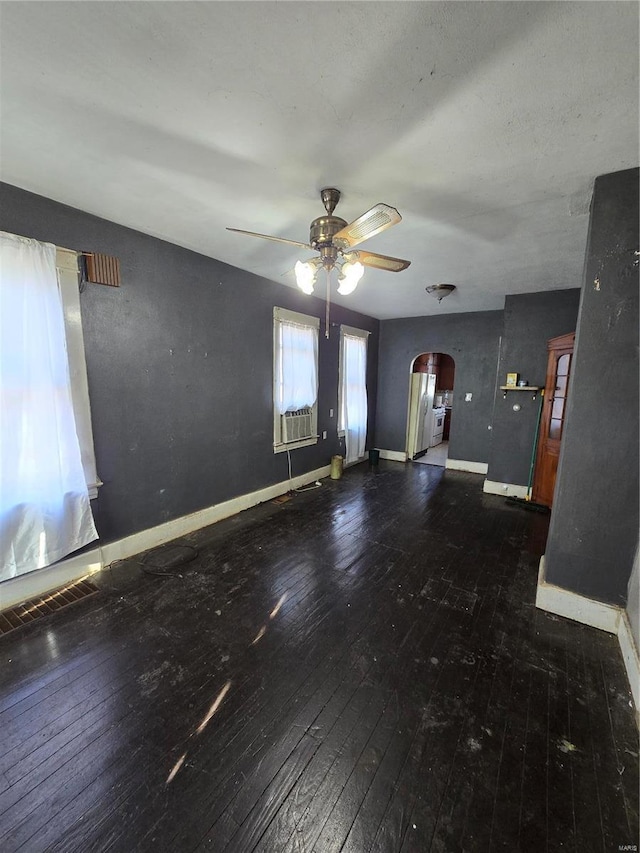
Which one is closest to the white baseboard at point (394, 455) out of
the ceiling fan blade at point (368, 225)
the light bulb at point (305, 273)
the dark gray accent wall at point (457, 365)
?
the dark gray accent wall at point (457, 365)

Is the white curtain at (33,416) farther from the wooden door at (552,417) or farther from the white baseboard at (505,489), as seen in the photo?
the white baseboard at (505,489)

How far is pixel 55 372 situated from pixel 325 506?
2937 mm

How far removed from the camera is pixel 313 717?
5.03 ft

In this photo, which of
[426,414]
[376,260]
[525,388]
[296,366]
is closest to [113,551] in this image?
→ [296,366]

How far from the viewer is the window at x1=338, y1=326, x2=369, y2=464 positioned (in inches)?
211

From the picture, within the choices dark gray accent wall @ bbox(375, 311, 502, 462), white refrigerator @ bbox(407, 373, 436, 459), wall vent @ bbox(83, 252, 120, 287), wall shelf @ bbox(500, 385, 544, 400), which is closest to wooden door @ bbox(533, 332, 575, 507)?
wall shelf @ bbox(500, 385, 544, 400)

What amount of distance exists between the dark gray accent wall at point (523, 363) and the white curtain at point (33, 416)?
4822mm

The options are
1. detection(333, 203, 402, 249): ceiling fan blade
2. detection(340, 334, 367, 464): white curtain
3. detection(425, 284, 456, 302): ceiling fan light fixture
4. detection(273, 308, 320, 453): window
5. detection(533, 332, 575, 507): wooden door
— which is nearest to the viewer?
detection(333, 203, 402, 249): ceiling fan blade

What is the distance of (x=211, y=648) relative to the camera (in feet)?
6.29

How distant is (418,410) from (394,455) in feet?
3.24

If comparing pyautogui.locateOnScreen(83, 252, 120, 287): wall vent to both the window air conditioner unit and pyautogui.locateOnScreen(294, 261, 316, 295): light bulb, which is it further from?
the window air conditioner unit

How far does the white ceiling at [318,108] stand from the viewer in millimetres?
1097

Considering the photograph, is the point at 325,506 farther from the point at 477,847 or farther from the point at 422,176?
the point at 422,176

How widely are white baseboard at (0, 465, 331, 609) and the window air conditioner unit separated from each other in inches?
28.6
